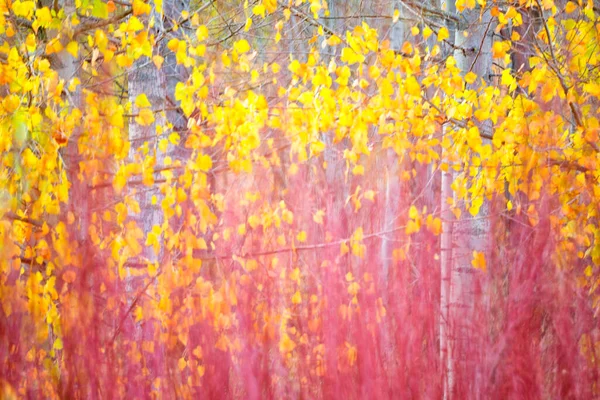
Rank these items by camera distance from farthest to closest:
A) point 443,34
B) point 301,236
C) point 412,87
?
1. point 301,236
2. point 412,87
3. point 443,34

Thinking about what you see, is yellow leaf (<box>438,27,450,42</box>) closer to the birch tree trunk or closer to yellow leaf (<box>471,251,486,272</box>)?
the birch tree trunk

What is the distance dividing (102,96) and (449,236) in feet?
8.03

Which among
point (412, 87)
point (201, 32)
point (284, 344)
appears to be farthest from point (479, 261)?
point (201, 32)

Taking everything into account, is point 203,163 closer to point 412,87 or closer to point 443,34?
point 412,87

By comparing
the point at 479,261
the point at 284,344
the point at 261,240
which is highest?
the point at 261,240

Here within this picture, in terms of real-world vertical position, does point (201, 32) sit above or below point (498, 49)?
above

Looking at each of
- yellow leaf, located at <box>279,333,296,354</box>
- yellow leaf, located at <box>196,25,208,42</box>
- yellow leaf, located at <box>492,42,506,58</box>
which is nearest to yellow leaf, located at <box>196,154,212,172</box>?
yellow leaf, located at <box>196,25,208,42</box>

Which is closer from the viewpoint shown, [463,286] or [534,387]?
[534,387]

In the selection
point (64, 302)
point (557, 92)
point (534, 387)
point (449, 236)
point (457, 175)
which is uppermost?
point (557, 92)

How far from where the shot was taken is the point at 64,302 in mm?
2311

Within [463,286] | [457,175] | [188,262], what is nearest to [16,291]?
[188,262]

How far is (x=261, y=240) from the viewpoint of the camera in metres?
3.93

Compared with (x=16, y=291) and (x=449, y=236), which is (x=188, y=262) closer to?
(x=16, y=291)

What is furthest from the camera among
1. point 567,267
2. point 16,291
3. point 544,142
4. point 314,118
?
point 314,118
